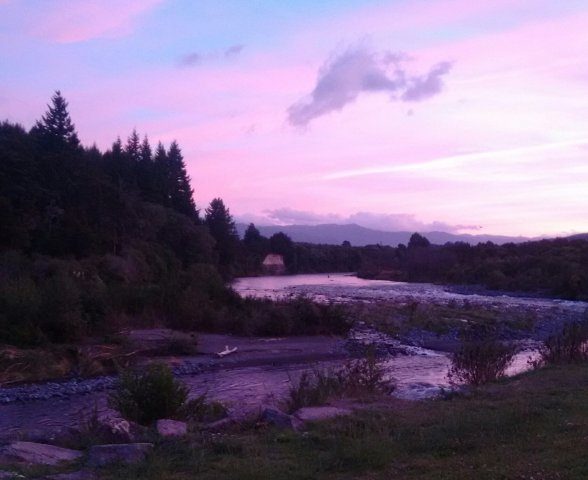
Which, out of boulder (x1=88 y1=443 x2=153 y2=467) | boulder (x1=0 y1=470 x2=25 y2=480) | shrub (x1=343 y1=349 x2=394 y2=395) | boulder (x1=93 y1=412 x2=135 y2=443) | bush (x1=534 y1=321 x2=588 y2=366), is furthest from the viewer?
bush (x1=534 y1=321 x2=588 y2=366)

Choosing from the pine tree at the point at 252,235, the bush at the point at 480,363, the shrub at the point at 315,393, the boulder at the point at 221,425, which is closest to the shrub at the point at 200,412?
the boulder at the point at 221,425

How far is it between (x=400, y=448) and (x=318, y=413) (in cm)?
281

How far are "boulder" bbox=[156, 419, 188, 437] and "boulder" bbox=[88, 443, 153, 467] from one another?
93cm

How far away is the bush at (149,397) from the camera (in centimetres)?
1218

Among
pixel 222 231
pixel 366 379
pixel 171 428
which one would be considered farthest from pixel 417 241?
pixel 171 428

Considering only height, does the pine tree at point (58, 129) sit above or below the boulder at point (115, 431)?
above

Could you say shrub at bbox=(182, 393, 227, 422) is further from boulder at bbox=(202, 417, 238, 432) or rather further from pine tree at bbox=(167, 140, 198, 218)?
pine tree at bbox=(167, 140, 198, 218)

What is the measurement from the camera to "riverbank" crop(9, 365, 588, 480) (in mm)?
7988

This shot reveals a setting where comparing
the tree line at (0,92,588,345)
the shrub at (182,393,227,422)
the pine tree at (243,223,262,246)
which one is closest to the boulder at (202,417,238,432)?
the shrub at (182,393,227,422)

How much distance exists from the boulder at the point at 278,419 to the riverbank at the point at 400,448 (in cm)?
26

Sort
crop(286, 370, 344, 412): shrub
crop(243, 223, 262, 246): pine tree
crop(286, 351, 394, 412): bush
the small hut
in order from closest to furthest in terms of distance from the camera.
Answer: crop(286, 370, 344, 412): shrub < crop(286, 351, 394, 412): bush < the small hut < crop(243, 223, 262, 246): pine tree

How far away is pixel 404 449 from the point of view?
29.7ft

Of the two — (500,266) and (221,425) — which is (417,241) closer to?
(500,266)

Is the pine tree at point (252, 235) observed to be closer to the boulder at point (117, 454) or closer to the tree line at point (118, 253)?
the tree line at point (118, 253)
